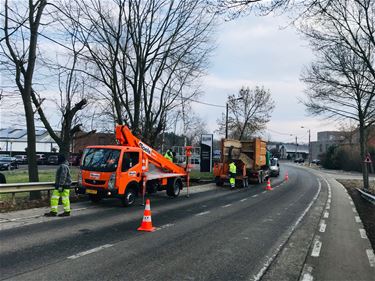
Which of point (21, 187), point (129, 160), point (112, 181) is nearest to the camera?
point (21, 187)

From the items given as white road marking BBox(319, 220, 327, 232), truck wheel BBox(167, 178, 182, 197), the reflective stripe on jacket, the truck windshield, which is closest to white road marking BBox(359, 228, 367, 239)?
white road marking BBox(319, 220, 327, 232)

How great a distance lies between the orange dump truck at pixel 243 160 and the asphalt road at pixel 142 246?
43.5 feet

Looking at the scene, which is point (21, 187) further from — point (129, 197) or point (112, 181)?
point (129, 197)

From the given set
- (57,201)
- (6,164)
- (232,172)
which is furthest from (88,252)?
(6,164)

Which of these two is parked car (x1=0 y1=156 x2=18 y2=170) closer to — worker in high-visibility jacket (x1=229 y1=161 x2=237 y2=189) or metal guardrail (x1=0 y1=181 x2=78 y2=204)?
worker in high-visibility jacket (x1=229 y1=161 x2=237 y2=189)

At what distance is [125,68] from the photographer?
21.5 meters

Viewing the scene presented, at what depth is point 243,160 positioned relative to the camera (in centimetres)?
2758

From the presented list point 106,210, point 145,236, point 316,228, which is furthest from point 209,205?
point 145,236

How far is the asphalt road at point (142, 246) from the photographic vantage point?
19.6 feet

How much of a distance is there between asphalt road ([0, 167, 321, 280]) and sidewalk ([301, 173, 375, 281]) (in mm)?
769

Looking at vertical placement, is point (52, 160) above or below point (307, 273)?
above

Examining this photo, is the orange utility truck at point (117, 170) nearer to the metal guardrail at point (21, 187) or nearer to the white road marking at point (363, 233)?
the metal guardrail at point (21, 187)

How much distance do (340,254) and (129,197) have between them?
8293 mm

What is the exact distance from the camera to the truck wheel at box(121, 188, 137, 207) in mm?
13852
